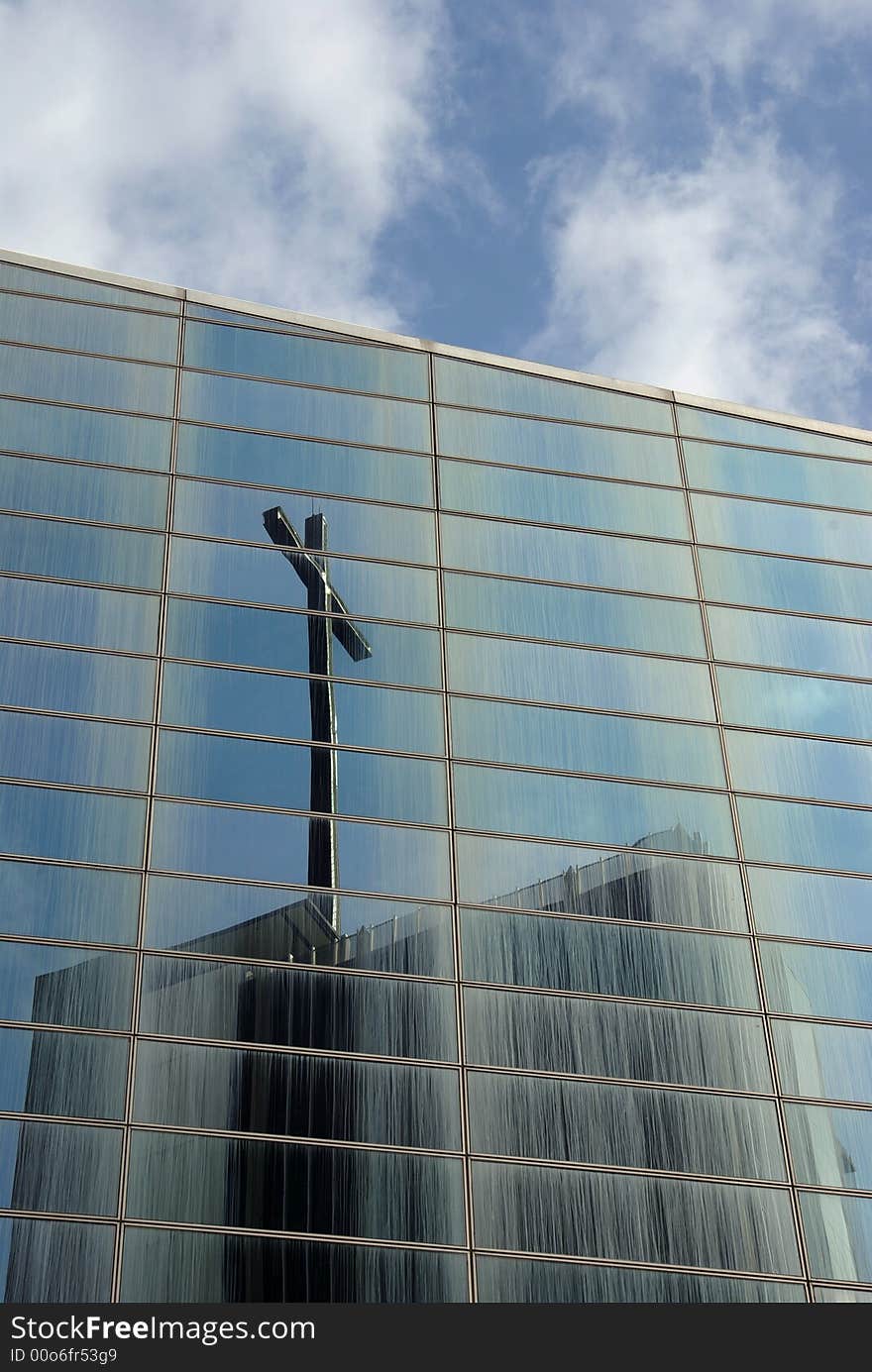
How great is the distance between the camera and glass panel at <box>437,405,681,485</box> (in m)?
31.2

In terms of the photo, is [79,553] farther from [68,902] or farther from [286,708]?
[68,902]

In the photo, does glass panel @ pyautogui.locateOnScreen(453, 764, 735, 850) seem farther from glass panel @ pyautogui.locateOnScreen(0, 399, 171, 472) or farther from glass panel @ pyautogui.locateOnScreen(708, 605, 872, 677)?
glass panel @ pyautogui.locateOnScreen(0, 399, 171, 472)

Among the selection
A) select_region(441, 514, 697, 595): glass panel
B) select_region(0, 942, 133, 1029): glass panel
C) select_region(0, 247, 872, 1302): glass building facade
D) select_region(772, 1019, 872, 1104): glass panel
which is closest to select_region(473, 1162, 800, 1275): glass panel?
select_region(0, 247, 872, 1302): glass building facade

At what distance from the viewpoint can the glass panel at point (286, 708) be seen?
86.8ft

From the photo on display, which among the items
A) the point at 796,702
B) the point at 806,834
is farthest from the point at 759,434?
the point at 806,834

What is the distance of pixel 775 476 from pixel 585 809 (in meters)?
9.29

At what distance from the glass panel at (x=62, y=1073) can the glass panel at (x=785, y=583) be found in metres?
14.1

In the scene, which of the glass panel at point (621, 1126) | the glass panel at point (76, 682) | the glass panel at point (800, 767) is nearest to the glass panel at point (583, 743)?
the glass panel at point (800, 767)

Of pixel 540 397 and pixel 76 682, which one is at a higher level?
pixel 540 397

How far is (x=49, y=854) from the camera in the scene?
24.6 meters

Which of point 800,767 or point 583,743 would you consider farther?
point 800,767

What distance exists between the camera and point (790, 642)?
98.3ft

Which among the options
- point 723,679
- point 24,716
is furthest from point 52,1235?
point 723,679

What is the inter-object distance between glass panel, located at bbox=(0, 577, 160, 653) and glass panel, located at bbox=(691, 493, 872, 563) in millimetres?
10853
